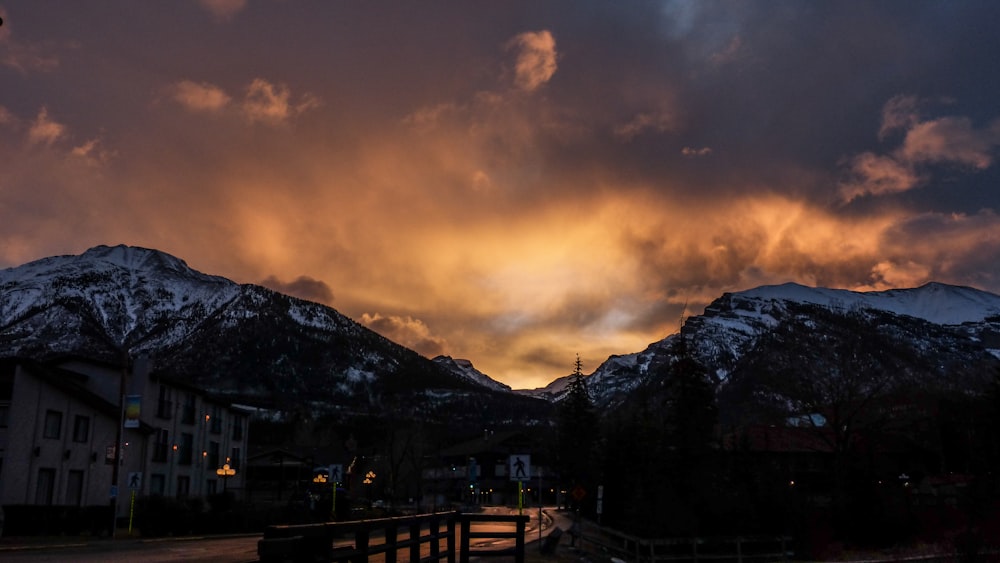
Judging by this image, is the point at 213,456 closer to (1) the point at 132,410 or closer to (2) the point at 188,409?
(2) the point at 188,409

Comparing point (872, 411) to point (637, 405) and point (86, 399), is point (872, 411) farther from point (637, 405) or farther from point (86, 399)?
point (86, 399)

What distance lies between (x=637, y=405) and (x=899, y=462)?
3142cm

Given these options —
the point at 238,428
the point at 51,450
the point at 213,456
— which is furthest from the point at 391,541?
the point at 238,428

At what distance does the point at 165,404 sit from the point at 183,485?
7351mm

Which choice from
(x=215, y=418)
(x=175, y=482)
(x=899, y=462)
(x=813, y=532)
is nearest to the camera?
(x=813, y=532)

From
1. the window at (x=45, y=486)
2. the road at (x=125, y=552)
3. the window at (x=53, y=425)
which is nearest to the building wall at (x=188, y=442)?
the window at (x=53, y=425)

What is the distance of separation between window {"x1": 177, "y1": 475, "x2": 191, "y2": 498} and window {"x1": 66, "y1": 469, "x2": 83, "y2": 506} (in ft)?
44.8

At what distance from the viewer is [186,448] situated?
5819 cm

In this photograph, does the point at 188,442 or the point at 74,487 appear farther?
the point at 188,442

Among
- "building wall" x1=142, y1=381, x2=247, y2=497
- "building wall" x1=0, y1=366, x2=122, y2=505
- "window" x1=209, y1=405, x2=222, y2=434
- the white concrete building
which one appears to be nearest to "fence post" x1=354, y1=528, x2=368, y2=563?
the white concrete building

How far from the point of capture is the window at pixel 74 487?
139 ft

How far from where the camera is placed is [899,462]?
7812cm

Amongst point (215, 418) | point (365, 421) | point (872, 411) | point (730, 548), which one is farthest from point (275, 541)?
point (365, 421)

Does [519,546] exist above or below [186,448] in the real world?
below
